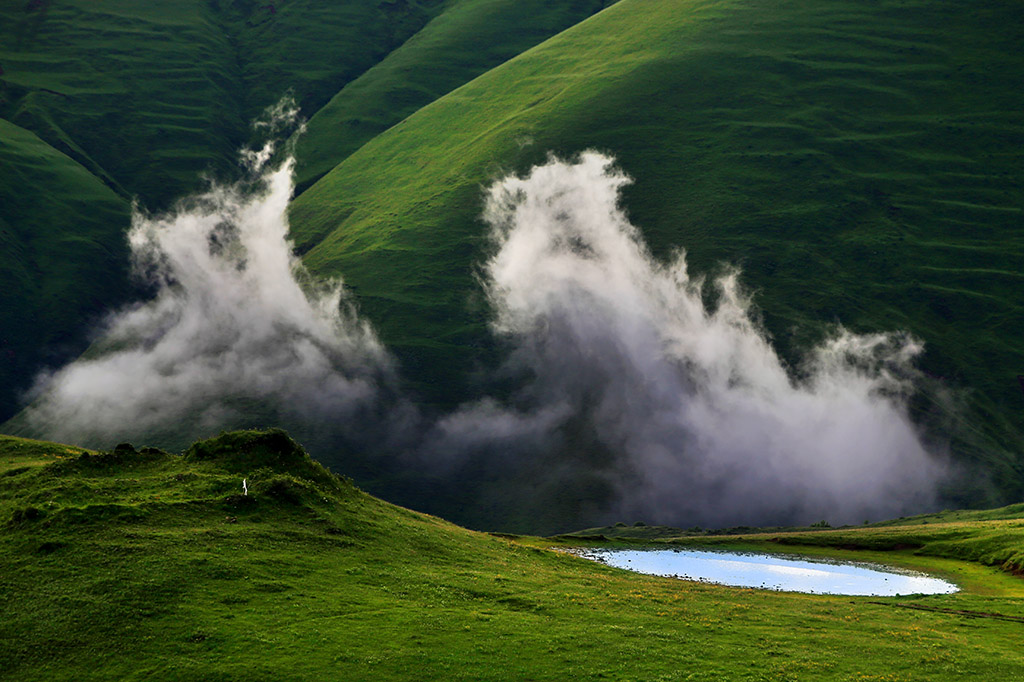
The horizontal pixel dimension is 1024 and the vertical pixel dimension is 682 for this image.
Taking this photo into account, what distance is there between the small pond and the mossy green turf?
11301 millimetres

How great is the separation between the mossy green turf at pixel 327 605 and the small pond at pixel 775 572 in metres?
11.3

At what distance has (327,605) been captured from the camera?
2122 inches

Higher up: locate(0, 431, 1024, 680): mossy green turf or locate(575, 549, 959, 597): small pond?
locate(575, 549, 959, 597): small pond

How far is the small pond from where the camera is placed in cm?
8781

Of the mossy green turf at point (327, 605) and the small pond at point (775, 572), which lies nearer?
the mossy green turf at point (327, 605)

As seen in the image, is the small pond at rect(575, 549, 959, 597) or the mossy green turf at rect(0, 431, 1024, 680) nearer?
the mossy green turf at rect(0, 431, 1024, 680)

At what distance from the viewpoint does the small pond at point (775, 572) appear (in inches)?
3457

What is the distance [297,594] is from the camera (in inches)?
2164

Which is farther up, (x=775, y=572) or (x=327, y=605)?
(x=775, y=572)

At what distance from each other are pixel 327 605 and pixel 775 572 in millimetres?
62489

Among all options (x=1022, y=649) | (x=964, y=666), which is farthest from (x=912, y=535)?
(x=964, y=666)

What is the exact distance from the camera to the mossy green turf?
46688 mm

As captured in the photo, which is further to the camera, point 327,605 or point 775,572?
point 775,572

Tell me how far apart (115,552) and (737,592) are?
51.8 m
